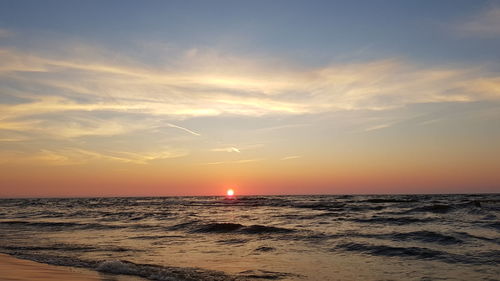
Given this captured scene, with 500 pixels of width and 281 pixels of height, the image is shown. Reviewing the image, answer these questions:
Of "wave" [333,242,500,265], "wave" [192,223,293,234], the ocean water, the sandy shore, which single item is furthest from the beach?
"wave" [192,223,293,234]

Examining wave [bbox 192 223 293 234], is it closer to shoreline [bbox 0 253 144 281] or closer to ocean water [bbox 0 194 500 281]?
ocean water [bbox 0 194 500 281]

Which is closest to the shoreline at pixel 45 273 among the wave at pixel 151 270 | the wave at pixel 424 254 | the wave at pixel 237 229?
the wave at pixel 151 270

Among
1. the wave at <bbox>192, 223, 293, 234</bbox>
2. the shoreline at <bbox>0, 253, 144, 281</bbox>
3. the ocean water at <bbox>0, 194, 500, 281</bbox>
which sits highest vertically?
the shoreline at <bbox>0, 253, 144, 281</bbox>

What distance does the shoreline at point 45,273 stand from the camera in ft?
28.2

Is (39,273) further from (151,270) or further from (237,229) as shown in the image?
(237,229)

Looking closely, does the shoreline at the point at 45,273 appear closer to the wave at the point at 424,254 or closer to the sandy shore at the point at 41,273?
the sandy shore at the point at 41,273

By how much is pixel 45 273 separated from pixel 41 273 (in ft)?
0.30

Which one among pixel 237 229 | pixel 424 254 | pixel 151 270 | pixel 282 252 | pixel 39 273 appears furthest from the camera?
pixel 237 229

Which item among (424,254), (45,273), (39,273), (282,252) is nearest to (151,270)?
(45,273)

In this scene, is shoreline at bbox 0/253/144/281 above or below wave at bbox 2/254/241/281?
above

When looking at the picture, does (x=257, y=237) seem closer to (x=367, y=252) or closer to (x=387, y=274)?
(x=367, y=252)

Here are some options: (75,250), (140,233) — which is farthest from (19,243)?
(140,233)

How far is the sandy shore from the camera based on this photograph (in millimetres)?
8594

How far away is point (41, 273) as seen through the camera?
9.39 m
